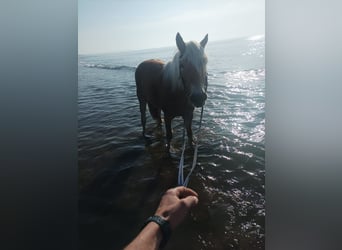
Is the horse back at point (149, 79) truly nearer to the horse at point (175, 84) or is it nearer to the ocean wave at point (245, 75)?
the horse at point (175, 84)

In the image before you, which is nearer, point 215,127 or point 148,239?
point 148,239

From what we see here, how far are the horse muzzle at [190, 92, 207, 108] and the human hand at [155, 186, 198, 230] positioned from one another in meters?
0.40

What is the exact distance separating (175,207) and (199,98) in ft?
1.52

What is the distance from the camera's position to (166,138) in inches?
48.7

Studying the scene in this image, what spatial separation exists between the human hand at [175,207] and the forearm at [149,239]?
1.3 inches

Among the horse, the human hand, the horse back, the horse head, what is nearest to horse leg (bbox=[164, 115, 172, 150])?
the horse

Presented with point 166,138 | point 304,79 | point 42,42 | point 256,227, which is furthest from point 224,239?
point 42,42

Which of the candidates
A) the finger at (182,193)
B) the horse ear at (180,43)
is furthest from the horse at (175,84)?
the finger at (182,193)

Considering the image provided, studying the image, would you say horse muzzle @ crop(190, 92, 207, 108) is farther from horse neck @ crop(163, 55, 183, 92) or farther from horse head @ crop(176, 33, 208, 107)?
horse neck @ crop(163, 55, 183, 92)

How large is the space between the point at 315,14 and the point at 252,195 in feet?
2.20

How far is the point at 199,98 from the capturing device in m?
1.04

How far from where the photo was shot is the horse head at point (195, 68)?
1.04 m

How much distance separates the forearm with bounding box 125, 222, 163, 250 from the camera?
61 centimetres

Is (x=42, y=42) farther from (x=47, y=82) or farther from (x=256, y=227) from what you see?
(x=256, y=227)
